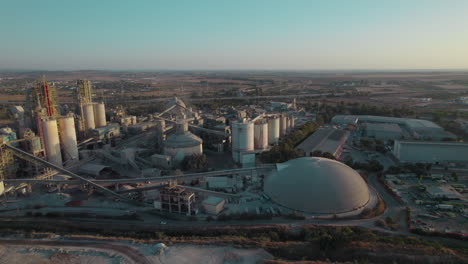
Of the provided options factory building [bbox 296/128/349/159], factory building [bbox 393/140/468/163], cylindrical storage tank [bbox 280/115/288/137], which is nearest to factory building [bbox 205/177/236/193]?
factory building [bbox 296/128/349/159]

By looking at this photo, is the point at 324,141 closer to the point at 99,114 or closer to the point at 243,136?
the point at 243,136

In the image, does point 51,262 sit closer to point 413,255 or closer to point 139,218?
point 139,218

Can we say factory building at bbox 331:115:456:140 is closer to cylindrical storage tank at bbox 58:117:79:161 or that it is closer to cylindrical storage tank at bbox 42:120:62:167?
cylindrical storage tank at bbox 58:117:79:161

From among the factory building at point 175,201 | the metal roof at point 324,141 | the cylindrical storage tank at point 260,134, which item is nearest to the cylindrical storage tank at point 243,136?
the cylindrical storage tank at point 260,134

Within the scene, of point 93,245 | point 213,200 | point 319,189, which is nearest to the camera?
point 93,245

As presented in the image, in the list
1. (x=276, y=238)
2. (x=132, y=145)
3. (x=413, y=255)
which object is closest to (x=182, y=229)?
(x=276, y=238)

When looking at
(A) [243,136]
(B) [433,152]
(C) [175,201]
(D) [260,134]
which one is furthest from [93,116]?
(B) [433,152]

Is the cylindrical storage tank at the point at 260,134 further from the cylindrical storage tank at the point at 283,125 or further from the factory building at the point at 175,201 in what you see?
the factory building at the point at 175,201
